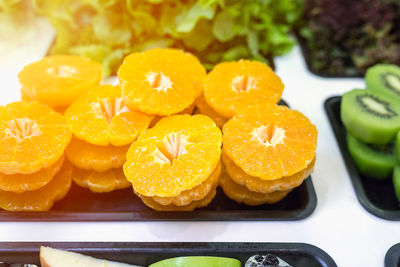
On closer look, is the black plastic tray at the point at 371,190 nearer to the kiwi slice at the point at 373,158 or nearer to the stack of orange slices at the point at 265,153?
the kiwi slice at the point at 373,158

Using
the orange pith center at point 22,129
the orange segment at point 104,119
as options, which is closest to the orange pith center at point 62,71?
the orange segment at point 104,119

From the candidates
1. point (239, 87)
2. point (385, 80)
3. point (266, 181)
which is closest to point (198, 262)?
point (266, 181)

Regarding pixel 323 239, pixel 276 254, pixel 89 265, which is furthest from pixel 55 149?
pixel 323 239

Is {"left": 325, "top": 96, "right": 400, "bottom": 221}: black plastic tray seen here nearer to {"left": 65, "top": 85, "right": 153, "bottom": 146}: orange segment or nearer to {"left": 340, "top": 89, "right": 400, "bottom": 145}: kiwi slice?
{"left": 340, "top": 89, "right": 400, "bottom": 145}: kiwi slice

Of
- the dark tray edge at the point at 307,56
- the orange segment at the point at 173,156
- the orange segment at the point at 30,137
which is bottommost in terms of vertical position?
the dark tray edge at the point at 307,56

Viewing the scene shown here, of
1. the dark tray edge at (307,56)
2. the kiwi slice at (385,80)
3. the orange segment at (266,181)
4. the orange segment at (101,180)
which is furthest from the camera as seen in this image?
the dark tray edge at (307,56)

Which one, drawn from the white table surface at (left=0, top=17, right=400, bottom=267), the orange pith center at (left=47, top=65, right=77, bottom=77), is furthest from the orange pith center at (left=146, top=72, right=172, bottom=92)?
the white table surface at (left=0, top=17, right=400, bottom=267)

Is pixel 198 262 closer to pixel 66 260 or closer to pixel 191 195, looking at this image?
pixel 191 195
